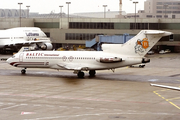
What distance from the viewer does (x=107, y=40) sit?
9344 cm

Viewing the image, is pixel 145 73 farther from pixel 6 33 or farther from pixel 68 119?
pixel 6 33

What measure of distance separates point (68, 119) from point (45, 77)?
84.5 feet

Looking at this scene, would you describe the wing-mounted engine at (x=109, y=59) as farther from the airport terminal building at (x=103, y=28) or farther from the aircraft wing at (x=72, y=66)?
the airport terminal building at (x=103, y=28)

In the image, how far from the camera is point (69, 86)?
147ft

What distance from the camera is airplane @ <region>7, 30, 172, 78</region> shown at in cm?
5072

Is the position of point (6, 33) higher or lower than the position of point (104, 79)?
higher

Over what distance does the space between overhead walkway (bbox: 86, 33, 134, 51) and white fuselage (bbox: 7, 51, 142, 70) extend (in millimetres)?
38112

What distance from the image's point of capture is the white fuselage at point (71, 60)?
5134cm

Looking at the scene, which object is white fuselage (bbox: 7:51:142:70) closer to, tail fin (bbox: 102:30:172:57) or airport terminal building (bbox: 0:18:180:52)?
tail fin (bbox: 102:30:172:57)

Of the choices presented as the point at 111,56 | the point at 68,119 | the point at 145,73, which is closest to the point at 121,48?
the point at 111,56

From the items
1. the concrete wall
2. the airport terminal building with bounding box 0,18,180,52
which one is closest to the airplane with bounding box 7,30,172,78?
the airport terminal building with bounding box 0,18,180,52

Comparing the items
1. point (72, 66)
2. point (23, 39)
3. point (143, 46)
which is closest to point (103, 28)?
point (23, 39)

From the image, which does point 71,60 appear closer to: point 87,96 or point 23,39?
point 87,96

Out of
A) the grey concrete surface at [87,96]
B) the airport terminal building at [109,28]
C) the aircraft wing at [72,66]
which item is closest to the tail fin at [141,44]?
the grey concrete surface at [87,96]
